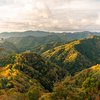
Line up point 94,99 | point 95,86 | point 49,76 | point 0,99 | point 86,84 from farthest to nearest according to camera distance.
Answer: point 49,76
point 86,84
point 95,86
point 0,99
point 94,99

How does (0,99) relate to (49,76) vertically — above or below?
above

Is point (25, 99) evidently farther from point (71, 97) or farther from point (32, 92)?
point (71, 97)

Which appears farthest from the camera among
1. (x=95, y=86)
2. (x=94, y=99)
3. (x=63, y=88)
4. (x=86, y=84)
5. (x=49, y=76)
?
(x=49, y=76)

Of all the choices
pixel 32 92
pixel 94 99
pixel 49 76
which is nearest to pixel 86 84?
pixel 94 99

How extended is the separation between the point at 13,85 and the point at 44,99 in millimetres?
58347

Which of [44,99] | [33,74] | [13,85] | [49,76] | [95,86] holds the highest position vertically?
[44,99]

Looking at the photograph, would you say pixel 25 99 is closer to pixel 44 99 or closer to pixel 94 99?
pixel 44 99

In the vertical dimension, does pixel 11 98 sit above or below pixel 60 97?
below

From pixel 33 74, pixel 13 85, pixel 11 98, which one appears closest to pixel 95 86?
pixel 11 98

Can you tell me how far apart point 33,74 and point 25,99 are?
108 meters

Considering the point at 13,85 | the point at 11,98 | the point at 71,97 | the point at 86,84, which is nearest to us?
the point at 71,97

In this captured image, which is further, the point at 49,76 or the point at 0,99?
the point at 49,76

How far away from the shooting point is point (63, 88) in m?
27.5

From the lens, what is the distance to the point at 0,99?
1877 inches
